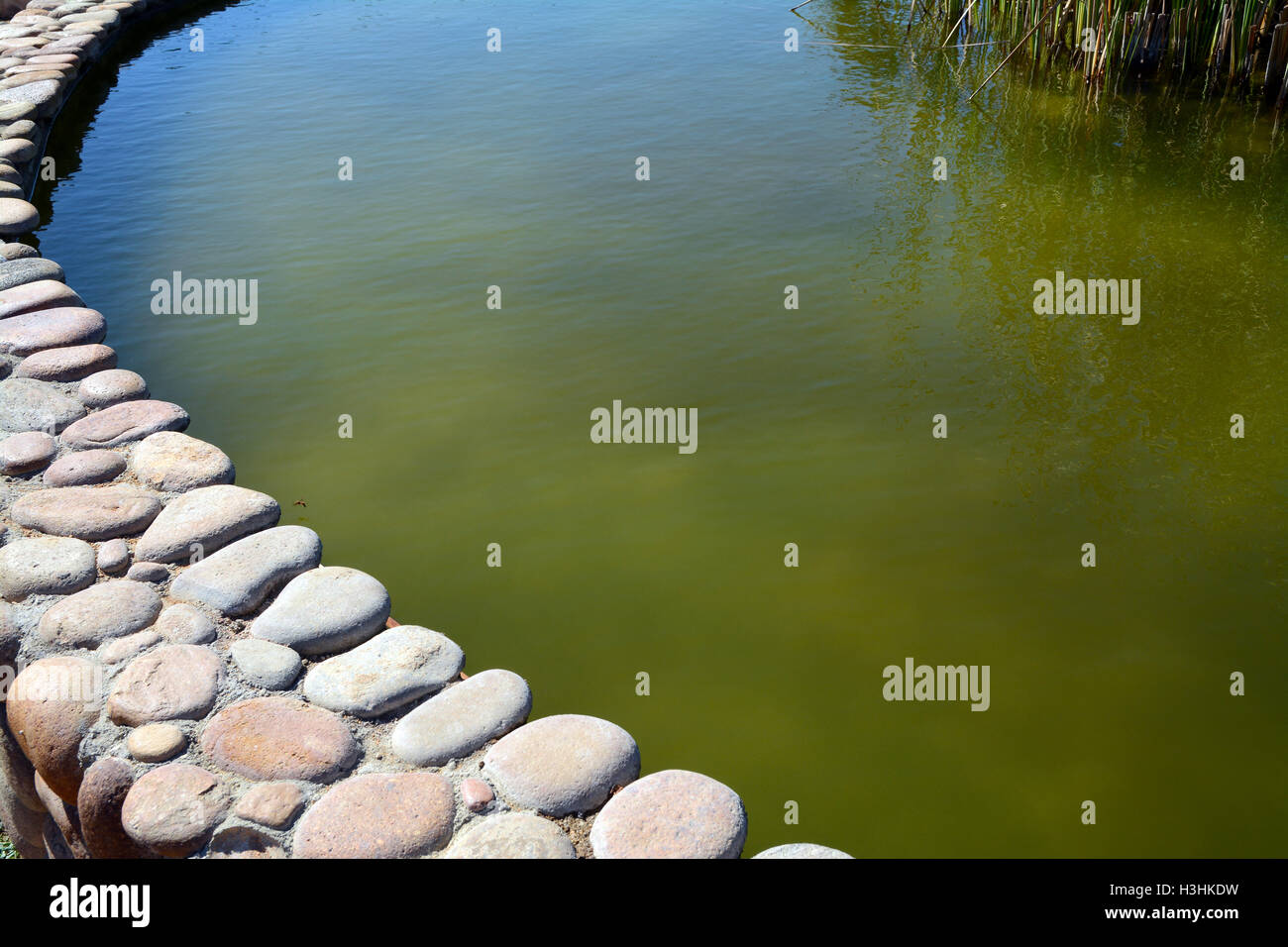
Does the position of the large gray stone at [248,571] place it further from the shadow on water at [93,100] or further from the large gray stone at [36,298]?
the shadow on water at [93,100]

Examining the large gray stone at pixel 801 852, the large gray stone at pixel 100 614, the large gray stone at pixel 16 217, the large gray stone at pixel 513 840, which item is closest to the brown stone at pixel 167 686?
the large gray stone at pixel 100 614

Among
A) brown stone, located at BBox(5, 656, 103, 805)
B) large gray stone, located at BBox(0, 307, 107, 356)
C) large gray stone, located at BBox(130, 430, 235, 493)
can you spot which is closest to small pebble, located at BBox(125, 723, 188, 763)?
brown stone, located at BBox(5, 656, 103, 805)

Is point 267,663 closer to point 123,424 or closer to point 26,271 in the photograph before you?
point 123,424

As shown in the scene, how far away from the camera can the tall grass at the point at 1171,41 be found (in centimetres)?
588

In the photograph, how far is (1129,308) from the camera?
413 cm

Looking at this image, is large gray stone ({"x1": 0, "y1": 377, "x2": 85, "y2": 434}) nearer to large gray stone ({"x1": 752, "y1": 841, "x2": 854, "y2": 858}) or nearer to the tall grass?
large gray stone ({"x1": 752, "y1": 841, "x2": 854, "y2": 858})

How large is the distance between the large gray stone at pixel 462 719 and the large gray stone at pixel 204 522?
831 mm

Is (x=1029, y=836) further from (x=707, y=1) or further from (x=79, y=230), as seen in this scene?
(x=707, y=1)

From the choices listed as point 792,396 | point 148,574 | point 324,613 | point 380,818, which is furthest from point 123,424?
point 792,396

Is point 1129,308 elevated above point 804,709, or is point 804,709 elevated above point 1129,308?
point 1129,308

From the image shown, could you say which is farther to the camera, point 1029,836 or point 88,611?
point 88,611

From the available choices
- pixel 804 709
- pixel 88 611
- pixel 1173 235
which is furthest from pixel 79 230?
pixel 1173 235

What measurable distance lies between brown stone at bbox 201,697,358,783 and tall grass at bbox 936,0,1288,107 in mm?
5541
